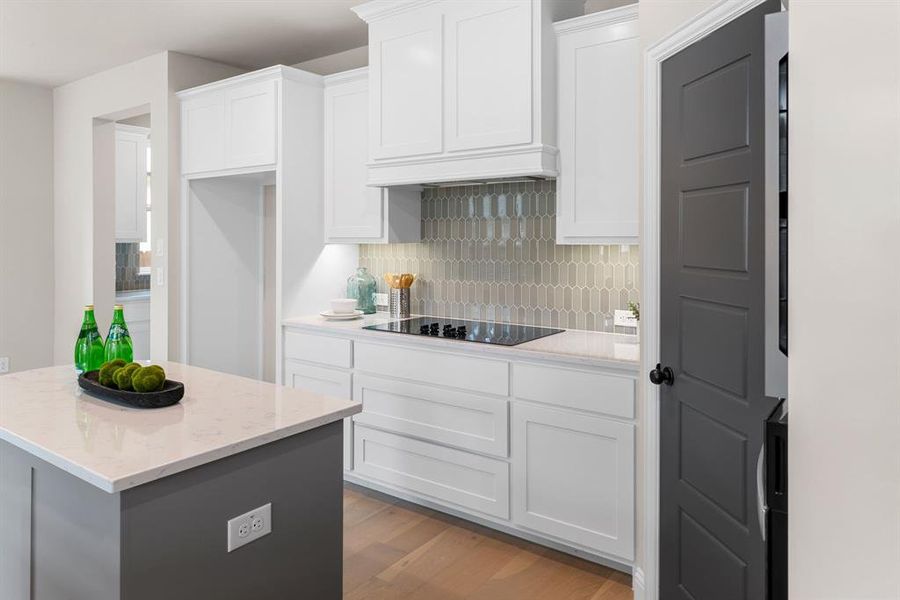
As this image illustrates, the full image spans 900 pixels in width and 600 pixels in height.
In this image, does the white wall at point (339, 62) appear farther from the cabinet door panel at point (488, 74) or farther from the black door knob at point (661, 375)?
the black door knob at point (661, 375)

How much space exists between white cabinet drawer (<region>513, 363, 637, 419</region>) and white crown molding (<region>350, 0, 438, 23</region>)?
6.02ft

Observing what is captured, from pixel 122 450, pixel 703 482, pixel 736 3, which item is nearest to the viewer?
pixel 122 450

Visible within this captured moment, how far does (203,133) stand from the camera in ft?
13.2

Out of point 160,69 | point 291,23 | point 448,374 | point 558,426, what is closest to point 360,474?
point 448,374

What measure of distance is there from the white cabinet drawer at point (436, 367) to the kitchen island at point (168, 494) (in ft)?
3.53

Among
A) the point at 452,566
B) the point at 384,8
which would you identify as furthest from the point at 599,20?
the point at 452,566

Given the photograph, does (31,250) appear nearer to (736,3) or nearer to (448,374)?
(448,374)

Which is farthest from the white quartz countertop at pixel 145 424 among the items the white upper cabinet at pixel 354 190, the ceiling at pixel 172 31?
the ceiling at pixel 172 31

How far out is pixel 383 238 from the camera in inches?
138

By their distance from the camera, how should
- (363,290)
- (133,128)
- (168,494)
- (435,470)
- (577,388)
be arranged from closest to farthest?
(168,494)
(577,388)
(435,470)
(363,290)
(133,128)

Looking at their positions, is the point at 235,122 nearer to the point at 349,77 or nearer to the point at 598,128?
the point at 349,77

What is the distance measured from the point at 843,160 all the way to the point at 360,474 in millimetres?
3210

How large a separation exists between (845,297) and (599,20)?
2580mm

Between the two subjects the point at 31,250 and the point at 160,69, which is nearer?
the point at 160,69
